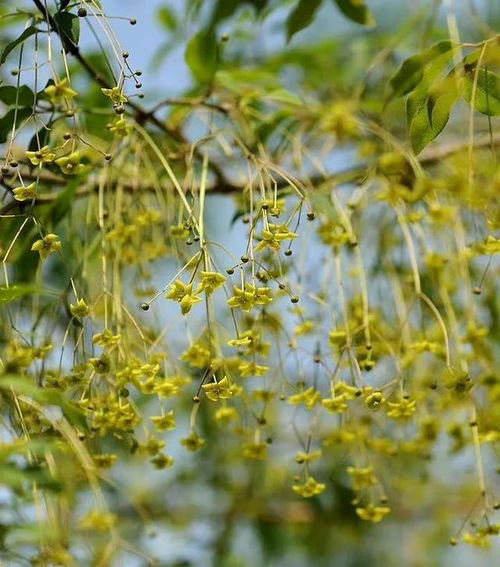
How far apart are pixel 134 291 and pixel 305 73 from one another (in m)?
0.84

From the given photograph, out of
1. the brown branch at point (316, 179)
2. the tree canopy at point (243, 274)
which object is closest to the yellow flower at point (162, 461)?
the tree canopy at point (243, 274)

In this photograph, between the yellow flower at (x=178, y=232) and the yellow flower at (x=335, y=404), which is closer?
the yellow flower at (x=335, y=404)

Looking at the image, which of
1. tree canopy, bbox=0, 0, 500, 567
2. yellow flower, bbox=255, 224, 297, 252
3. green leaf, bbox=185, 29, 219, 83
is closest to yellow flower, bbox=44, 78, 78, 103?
tree canopy, bbox=0, 0, 500, 567

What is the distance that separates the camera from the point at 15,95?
1.19m

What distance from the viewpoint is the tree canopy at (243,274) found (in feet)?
3.65

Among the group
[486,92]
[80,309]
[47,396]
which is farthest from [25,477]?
[486,92]

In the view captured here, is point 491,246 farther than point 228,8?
No

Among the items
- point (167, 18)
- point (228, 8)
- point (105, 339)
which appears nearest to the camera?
point (105, 339)

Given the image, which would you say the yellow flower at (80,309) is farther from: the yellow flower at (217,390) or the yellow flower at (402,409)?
the yellow flower at (402,409)

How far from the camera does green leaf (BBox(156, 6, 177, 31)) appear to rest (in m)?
2.27

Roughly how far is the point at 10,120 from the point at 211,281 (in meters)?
0.38

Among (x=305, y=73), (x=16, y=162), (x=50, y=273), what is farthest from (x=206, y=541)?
(x=16, y=162)

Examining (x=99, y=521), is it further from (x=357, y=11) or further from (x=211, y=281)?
(x=357, y=11)

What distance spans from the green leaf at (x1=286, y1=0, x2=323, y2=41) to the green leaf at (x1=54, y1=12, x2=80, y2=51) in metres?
0.49
